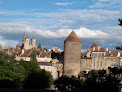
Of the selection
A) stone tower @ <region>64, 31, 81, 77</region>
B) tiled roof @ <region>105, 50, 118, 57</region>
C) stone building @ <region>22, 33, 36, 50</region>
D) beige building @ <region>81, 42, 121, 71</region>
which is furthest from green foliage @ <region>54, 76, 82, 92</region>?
stone building @ <region>22, 33, 36, 50</region>

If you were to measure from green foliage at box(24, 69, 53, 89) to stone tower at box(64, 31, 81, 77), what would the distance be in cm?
1148

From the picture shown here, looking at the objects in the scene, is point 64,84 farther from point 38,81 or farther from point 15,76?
point 38,81

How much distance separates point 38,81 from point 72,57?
1738cm

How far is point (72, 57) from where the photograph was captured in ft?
213

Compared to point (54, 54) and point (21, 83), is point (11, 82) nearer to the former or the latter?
point (21, 83)

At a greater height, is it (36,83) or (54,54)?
(54,54)

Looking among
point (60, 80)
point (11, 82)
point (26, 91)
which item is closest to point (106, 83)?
point (60, 80)

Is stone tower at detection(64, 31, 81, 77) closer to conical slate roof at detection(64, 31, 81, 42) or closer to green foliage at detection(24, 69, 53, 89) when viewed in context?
conical slate roof at detection(64, 31, 81, 42)

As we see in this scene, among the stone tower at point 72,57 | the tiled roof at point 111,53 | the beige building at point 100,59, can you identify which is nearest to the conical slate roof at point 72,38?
the stone tower at point 72,57

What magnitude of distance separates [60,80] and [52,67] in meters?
37.9

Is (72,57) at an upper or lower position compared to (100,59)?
upper

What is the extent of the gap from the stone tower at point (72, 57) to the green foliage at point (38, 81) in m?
11.5

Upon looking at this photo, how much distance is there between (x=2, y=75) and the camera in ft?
136

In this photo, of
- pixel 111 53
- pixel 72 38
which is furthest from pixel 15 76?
pixel 111 53
